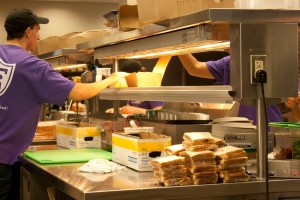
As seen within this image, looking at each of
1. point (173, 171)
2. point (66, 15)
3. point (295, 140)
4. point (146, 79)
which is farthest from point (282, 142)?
point (66, 15)

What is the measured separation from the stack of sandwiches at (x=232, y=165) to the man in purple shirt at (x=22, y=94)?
45.2 inches

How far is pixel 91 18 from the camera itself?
9.45 meters

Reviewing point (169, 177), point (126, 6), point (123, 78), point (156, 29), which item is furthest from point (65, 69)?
point (169, 177)

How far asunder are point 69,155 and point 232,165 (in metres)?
1.37

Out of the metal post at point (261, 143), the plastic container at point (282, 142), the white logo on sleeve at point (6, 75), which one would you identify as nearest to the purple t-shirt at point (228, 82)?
the plastic container at point (282, 142)

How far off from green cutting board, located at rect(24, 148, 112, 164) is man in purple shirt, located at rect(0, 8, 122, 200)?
0.53ft

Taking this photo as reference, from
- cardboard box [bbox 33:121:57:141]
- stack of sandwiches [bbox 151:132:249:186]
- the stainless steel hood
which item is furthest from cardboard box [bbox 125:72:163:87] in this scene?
cardboard box [bbox 33:121:57:141]

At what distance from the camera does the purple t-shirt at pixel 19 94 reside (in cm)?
320

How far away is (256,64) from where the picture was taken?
2.26 m

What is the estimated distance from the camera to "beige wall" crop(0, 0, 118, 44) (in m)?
9.21

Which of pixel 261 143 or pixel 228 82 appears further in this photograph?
pixel 228 82

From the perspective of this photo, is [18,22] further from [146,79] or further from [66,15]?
[66,15]

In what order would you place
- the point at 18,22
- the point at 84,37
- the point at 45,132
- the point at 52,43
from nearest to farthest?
the point at 18,22 → the point at 45,132 → the point at 84,37 → the point at 52,43

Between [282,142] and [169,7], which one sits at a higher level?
[169,7]
